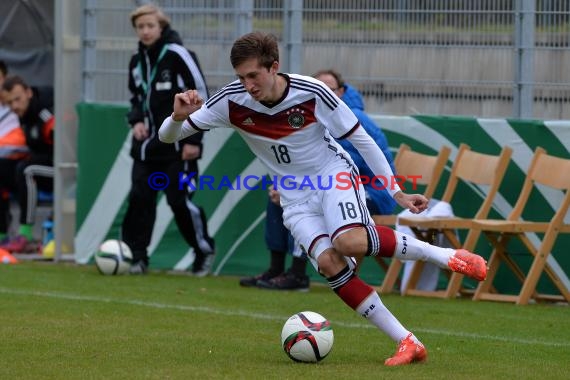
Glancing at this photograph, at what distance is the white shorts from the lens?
21.7 feet

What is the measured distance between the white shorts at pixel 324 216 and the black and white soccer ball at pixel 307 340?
37cm

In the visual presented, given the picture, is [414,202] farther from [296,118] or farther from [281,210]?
[281,210]

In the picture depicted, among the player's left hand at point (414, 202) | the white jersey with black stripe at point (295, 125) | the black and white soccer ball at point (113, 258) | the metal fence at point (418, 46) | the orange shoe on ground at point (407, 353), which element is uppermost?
the metal fence at point (418, 46)

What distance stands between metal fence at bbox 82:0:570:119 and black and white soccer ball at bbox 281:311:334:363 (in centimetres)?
466

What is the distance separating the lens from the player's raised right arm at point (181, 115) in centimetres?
674

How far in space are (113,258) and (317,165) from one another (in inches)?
195

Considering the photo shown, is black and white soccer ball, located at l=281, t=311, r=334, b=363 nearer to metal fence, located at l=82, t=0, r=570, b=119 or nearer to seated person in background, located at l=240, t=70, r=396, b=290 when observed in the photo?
seated person in background, located at l=240, t=70, r=396, b=290

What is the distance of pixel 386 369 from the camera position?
631 cm

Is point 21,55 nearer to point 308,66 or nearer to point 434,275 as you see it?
point 308,66

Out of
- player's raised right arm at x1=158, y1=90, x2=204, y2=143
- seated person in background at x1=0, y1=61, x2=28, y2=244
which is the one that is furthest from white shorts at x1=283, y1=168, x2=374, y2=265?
seated person in background at x1=0, y1=61, x2=28, y2=244

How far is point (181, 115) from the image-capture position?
684 cm

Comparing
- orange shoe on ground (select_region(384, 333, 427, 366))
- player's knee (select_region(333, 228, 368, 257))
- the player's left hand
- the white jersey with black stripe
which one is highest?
the white jersey with black stripe

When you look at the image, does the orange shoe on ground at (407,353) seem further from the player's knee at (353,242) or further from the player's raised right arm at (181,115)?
the player's raised right arm at (181,115)


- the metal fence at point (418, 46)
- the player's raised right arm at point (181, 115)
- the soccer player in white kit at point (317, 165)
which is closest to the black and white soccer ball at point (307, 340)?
the soccer player in white kit at point (317, 165)
